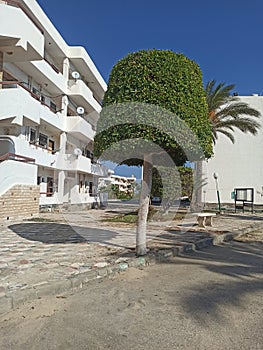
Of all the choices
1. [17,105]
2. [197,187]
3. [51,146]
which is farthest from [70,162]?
[197,187]

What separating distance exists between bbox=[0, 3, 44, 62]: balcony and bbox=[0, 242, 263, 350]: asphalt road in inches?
450

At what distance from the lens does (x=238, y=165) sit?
29.0 metres

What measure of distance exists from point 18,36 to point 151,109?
374 inches

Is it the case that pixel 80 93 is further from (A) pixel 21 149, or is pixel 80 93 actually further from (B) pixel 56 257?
(B) pixel 56 257

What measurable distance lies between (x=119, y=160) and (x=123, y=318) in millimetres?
3797

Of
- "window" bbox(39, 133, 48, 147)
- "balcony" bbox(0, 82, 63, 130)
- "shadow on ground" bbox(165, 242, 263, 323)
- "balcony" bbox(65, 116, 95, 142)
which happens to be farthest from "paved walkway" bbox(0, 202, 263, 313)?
"balcony" bbox(65, 116, 95, 142)

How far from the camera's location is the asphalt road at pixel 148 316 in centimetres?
296

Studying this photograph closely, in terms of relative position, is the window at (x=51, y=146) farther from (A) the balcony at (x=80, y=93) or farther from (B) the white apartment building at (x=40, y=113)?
(A) the balcony at (x=80, y=93)

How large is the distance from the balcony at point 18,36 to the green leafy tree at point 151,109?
817 centimetres

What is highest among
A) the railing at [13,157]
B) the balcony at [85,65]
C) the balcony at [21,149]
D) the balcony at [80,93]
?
the balcony at [85,65]

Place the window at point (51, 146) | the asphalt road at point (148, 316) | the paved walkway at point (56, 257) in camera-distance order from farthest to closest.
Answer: the window at point (51, 146), the paved walkway at point (56, 257), the asphalt road at point (148, 316)

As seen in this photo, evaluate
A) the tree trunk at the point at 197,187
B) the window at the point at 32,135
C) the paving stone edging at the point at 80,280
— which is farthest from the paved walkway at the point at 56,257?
the tree trunk at the point at 197,187

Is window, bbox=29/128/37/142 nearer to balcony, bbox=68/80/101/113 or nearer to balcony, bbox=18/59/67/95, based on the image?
balcony, bbox=18/59/67/95

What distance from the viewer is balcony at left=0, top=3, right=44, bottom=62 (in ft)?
40.0
